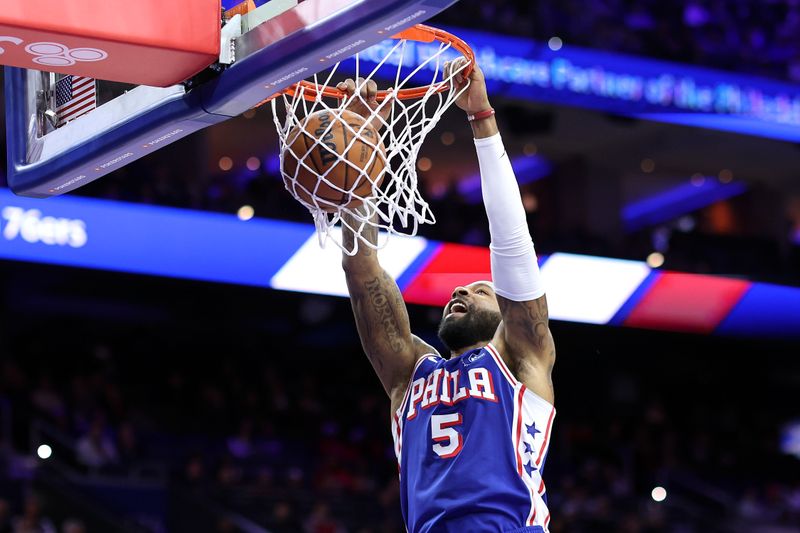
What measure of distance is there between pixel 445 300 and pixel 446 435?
923 cm

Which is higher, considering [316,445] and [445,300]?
[445,300]

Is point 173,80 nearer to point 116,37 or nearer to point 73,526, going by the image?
point 116,37

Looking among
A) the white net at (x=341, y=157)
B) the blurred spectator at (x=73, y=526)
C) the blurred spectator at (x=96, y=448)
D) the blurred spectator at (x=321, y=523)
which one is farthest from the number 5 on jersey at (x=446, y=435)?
the blurred spectator at (x=96, y=448)

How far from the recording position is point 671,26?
15.9 metres

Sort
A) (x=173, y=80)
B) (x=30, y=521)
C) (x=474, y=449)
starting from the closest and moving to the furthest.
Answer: (x=173, y=80)
(x=474, y=449)
(x=30, y=521)

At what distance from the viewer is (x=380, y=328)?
14.5 ft

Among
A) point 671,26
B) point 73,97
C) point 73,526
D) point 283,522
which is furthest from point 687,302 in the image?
point 73,97

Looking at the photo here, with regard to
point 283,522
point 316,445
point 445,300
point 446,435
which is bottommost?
point 316,445

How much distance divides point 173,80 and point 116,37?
0.73 feet

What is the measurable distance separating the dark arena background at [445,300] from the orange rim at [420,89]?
6849mm

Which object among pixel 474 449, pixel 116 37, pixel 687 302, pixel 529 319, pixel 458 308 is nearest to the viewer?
pixel 116 37

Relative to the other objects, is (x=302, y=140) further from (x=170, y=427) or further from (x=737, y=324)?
(x=737, y=324)

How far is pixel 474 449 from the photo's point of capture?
12.8 feet

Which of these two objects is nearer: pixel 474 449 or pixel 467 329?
pixel 474 449
